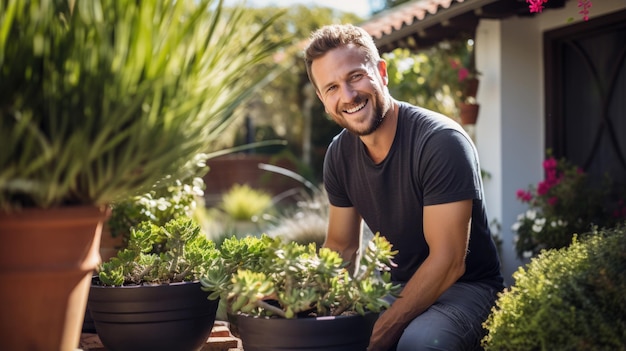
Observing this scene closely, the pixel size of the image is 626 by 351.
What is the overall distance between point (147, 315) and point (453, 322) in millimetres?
908

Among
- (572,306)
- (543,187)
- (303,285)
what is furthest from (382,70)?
(543,187)

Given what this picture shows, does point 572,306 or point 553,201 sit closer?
point 572,306

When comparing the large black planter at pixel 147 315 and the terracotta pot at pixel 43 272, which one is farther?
the large black planter at pixel 147 315

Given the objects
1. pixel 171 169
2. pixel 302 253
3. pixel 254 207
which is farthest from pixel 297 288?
pixel 254 207

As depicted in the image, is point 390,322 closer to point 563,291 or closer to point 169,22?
point 563,291

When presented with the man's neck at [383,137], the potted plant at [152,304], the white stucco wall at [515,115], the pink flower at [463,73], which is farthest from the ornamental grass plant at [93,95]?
the pink flower at [463,73]

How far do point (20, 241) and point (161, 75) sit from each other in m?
0.35

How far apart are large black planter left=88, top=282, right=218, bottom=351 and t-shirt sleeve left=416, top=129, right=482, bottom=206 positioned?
2.60 feet

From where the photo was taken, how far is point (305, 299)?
1521 millimetres

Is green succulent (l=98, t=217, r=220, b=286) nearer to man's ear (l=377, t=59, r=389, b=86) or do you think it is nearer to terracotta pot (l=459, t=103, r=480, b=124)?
man's ear (l=377, t=59, r=389, b=86)

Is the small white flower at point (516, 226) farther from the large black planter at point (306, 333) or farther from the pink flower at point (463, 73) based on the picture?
the large black planter at point (306, 333)

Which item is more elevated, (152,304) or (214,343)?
(152,304)

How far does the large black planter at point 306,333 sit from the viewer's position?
1495 millimetres

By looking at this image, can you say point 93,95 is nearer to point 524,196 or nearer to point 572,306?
point 572,306
